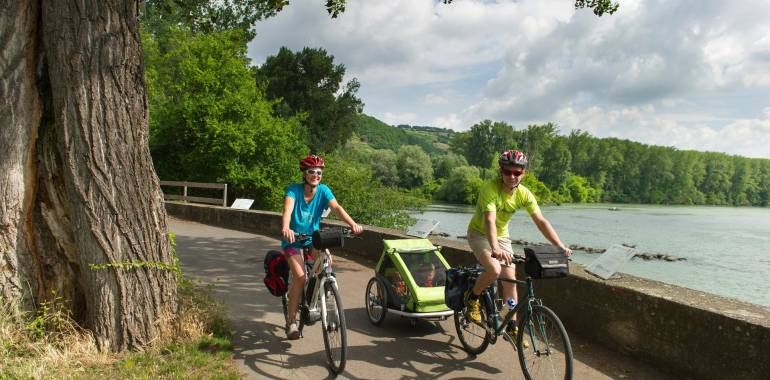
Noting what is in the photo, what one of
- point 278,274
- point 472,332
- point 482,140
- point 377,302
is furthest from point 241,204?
point 482,140

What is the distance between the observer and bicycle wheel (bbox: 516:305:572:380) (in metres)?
3.86

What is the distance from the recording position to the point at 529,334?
4164 millimetres

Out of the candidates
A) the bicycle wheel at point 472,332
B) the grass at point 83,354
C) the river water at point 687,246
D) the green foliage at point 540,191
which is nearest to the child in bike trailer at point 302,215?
the grass at point 83,354

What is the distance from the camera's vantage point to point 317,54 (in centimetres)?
4853

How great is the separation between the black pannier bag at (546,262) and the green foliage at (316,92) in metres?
42.8

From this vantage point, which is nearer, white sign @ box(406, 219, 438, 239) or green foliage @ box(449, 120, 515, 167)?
white sign @ box(406, 219, 438, 239)

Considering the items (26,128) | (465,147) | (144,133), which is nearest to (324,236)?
(144,133)

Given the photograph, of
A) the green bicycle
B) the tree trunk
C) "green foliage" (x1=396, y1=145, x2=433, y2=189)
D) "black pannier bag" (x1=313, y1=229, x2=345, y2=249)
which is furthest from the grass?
"green foliage" (x1=396, y1=145, x2=433, y2=189)

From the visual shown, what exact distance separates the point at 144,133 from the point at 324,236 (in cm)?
171

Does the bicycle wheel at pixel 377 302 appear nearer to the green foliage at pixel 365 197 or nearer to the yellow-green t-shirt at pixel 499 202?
the yellow-green t-shirt at pixel 499 202

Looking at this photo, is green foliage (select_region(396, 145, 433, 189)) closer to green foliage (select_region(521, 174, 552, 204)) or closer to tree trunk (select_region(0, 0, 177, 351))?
green foliage (select_region(521, 174, 552, 204))

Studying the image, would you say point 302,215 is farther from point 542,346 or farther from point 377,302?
point 542,346

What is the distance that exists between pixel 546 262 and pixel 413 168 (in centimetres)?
6553

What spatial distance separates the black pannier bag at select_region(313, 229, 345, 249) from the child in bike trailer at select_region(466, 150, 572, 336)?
3.69 ft
